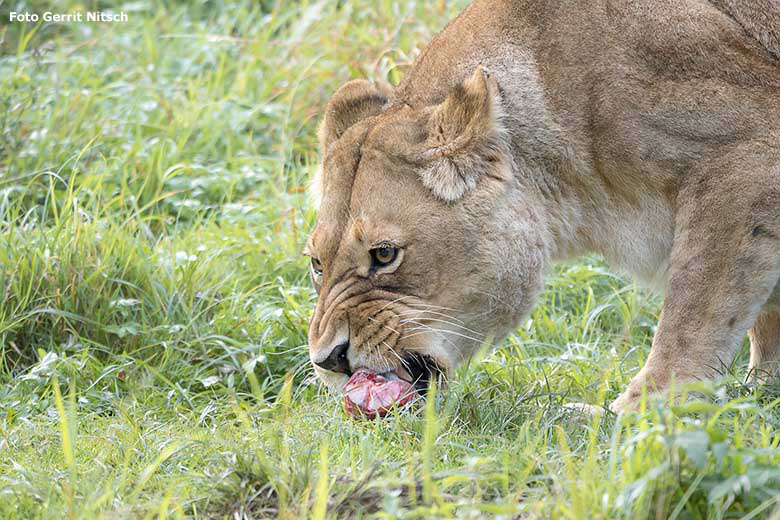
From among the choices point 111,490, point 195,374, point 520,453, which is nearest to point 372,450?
point 520,453

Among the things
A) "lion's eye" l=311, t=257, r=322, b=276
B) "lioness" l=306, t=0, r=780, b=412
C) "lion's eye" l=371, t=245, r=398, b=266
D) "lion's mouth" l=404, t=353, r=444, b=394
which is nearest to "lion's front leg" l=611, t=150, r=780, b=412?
"lioness" l=306, t=0, r=780, b=412

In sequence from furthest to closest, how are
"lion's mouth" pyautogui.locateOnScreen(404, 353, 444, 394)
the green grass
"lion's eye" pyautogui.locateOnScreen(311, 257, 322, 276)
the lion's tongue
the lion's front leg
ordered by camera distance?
"lion's eye" pyautogui.locateOnScreen(311, 257, 322, 276), "lion's mouth" pyautogui.locateOnScreen(404, 353, 444, 394), the lion's tongue, the lion's front leg, the green grass

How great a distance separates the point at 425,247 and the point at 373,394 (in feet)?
1.80

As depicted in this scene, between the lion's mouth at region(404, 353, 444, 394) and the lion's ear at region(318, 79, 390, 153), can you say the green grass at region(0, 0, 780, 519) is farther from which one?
the lion's ear at region(318, 79, 390, 153)

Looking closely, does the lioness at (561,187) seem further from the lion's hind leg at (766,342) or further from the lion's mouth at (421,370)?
the lion's hind leg at (766,342)

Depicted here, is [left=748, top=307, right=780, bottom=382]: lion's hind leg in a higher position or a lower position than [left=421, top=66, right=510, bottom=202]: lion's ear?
lower

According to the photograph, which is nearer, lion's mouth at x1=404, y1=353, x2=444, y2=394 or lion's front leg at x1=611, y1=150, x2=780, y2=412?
lion's front leg at x1=611, y1=150, x2=780, y2=412

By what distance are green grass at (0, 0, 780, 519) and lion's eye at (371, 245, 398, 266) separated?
20.4 inches

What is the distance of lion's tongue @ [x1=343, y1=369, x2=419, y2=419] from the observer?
13.8 feet

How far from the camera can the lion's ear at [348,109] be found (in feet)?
15.7

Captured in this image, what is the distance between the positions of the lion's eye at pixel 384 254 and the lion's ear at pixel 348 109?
2.26ft

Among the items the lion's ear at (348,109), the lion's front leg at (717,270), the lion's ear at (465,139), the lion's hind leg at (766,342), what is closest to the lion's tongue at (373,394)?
the lion's ear at (465,139)

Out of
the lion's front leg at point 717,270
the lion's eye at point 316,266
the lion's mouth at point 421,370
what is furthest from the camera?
the lion's eye at point 316,266

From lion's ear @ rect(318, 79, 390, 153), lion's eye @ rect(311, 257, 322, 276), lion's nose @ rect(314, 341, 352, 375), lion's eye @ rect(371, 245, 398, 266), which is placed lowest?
lion's nose @ rect(314, 341, 352, 375)
